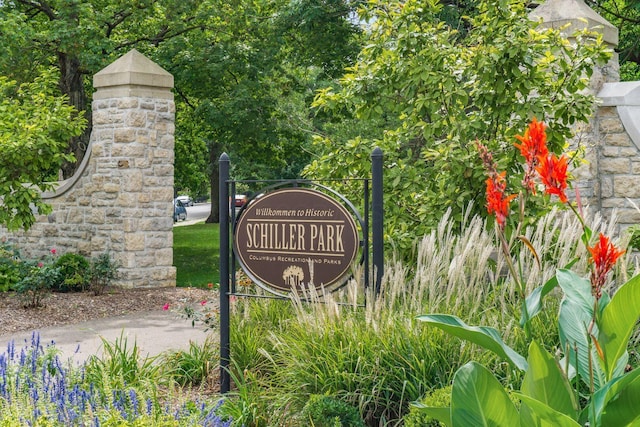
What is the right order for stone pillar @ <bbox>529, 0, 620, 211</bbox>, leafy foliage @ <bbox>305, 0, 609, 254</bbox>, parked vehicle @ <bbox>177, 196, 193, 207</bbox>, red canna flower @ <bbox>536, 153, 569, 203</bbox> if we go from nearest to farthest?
red canna flower @ <bbox>536, 153, 569, 203</bbox> < leafy foliage @ <bbox>305, 0, 609, 254</bbox> < stone pillar @ <bbox>529, 0, 620, 211</bbox> < parked vehicle @ <bbox>177, 196, 193, 207</bbox>

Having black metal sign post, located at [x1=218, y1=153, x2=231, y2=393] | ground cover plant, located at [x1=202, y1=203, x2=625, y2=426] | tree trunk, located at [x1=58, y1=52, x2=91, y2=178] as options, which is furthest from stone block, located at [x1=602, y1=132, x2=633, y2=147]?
tree trunk, located at [x1=58, y1=52, x2=91, y2=178]

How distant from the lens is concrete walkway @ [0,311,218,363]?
22.5ft

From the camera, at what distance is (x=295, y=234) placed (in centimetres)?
474

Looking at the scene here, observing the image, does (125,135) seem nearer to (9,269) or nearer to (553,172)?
(9,269)

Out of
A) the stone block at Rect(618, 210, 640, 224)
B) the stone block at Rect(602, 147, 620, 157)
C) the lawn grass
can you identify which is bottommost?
the lawn grass

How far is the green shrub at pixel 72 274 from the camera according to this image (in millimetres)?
10203

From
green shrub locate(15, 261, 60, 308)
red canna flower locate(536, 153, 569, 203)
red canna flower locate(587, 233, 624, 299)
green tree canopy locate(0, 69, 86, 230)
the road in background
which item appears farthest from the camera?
the road in background

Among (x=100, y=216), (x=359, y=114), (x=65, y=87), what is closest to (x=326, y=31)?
(x=65, y=87)

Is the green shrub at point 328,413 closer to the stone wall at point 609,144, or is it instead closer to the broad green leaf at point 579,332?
the broad green leaf at point 579,332

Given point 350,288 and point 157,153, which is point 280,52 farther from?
point 350,288

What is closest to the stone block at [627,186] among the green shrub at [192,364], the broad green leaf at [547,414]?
the green shrub at [192,364]

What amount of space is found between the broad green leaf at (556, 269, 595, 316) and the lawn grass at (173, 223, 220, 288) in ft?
31.5

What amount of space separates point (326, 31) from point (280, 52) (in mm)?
1647

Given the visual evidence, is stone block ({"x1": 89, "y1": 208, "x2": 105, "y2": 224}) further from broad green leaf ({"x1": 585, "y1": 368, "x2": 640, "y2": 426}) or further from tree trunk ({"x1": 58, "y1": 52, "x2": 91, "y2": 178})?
broad green leaf ({"x1": 585, "y1": 368, "x2": 640, "y2": 426})
